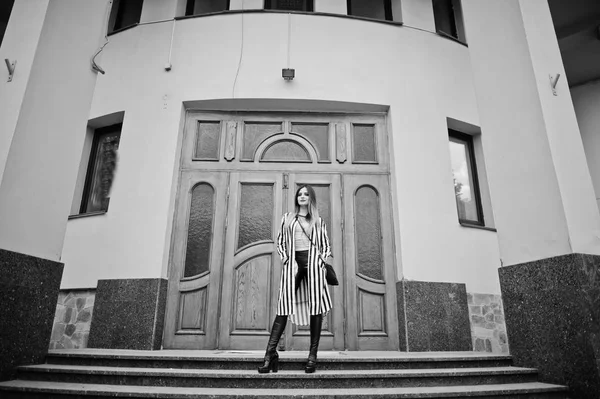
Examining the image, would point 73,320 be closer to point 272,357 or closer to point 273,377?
point 272,357

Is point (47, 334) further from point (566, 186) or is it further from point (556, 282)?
point (566, 186)

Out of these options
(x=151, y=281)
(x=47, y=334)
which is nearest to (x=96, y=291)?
(x=151, y=281)

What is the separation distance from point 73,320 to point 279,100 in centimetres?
436

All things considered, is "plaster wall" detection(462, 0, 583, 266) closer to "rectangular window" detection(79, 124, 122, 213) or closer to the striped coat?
the striped coat

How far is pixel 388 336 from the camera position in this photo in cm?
543

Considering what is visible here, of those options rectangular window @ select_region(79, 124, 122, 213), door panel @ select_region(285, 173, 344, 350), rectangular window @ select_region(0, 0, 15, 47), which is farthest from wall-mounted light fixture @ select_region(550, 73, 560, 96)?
rectangular window @ select_region(0, 0, 15, 47)

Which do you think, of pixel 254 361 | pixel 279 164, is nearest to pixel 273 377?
pixel 254 361

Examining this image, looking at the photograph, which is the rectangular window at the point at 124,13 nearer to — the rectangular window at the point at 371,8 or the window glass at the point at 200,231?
the window glass at the point at 200,231

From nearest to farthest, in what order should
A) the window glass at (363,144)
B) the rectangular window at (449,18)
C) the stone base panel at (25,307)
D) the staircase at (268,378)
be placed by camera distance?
the staircase at (268,378)
the stone base panel at (25,307)
the window glass at (363,144)
the rectangular window at (449,18)

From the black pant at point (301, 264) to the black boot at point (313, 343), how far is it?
39 cm

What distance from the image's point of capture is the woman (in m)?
3.91

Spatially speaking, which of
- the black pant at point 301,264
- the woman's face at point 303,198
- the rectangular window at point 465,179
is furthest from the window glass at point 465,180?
the black pant at point 301,264

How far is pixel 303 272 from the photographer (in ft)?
13.4

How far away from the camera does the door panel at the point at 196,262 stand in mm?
5367
